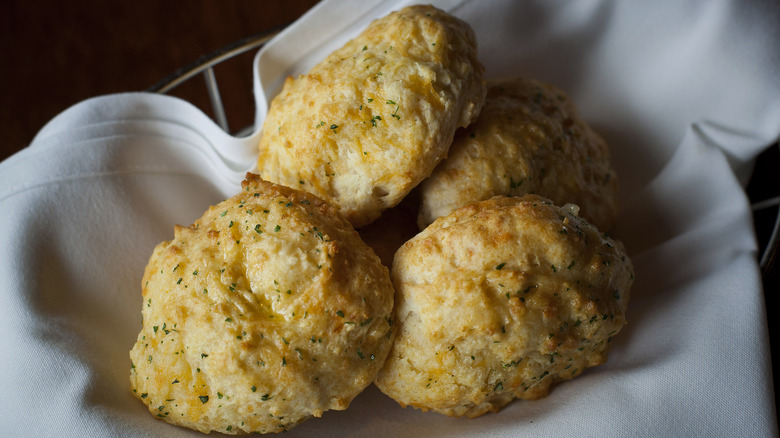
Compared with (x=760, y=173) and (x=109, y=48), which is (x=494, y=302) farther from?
(x=109, y=48)

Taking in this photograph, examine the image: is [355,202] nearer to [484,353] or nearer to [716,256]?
[484,353]

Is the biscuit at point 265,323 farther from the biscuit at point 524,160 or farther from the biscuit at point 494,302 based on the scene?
the biscuit at point 524,160

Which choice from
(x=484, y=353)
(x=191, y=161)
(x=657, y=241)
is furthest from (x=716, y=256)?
(x=191, y=161)

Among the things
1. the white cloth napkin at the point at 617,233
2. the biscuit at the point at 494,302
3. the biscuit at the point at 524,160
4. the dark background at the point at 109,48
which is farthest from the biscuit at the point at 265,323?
the dark background at the point at 109,48

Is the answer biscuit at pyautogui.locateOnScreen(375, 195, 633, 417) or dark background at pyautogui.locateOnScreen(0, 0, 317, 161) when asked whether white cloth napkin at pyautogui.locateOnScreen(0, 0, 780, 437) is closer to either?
biscuit at pyautogui.locateOnScreen(375, 195, 633, 417)

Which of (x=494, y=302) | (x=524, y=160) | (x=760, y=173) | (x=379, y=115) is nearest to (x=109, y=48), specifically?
(x=379, y=115)
